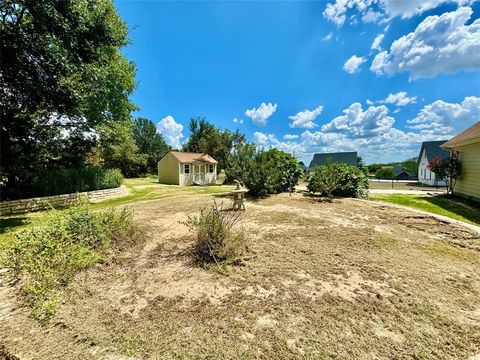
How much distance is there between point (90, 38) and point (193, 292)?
10461 millimetres

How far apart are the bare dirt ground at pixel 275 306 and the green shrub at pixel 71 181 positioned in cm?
854

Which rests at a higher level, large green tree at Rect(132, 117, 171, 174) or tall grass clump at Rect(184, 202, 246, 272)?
large green tree at Rect(132, 117, 171, 174)

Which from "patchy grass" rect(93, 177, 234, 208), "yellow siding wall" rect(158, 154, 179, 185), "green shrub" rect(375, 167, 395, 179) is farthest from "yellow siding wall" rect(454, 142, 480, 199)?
"green shrub" rect(375, 167, 395, 179)

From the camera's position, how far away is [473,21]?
790 cm

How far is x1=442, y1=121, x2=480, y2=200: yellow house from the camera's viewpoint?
29.3ft

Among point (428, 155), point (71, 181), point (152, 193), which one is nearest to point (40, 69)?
point (71, 181)

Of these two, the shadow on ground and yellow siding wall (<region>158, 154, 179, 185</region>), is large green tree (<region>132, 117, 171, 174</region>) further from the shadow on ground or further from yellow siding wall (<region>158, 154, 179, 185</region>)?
the shadow on ground

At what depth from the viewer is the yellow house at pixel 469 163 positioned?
892 cm

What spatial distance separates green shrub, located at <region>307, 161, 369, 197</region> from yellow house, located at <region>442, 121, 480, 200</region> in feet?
13.1

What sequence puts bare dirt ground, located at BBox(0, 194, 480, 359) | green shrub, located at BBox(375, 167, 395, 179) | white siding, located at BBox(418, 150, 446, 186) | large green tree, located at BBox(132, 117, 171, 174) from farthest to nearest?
large green tree, located at BBox(132, 117, 171, 174) < green shrub, located at BBox(375, 167, 395, 179) < white siding, located at BBox(418, 150, 446, 186) < bare dirt ground, located at BBox(0, 194, 480, 359)

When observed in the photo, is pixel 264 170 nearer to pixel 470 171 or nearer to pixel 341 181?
pixel 341 181

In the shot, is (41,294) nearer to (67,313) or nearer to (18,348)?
(67,313)

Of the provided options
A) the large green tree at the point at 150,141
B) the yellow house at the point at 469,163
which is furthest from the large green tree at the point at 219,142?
the yellow house at the point at 469,163

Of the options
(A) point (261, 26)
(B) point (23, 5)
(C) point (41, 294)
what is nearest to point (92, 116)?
(B) point (23, 5)
